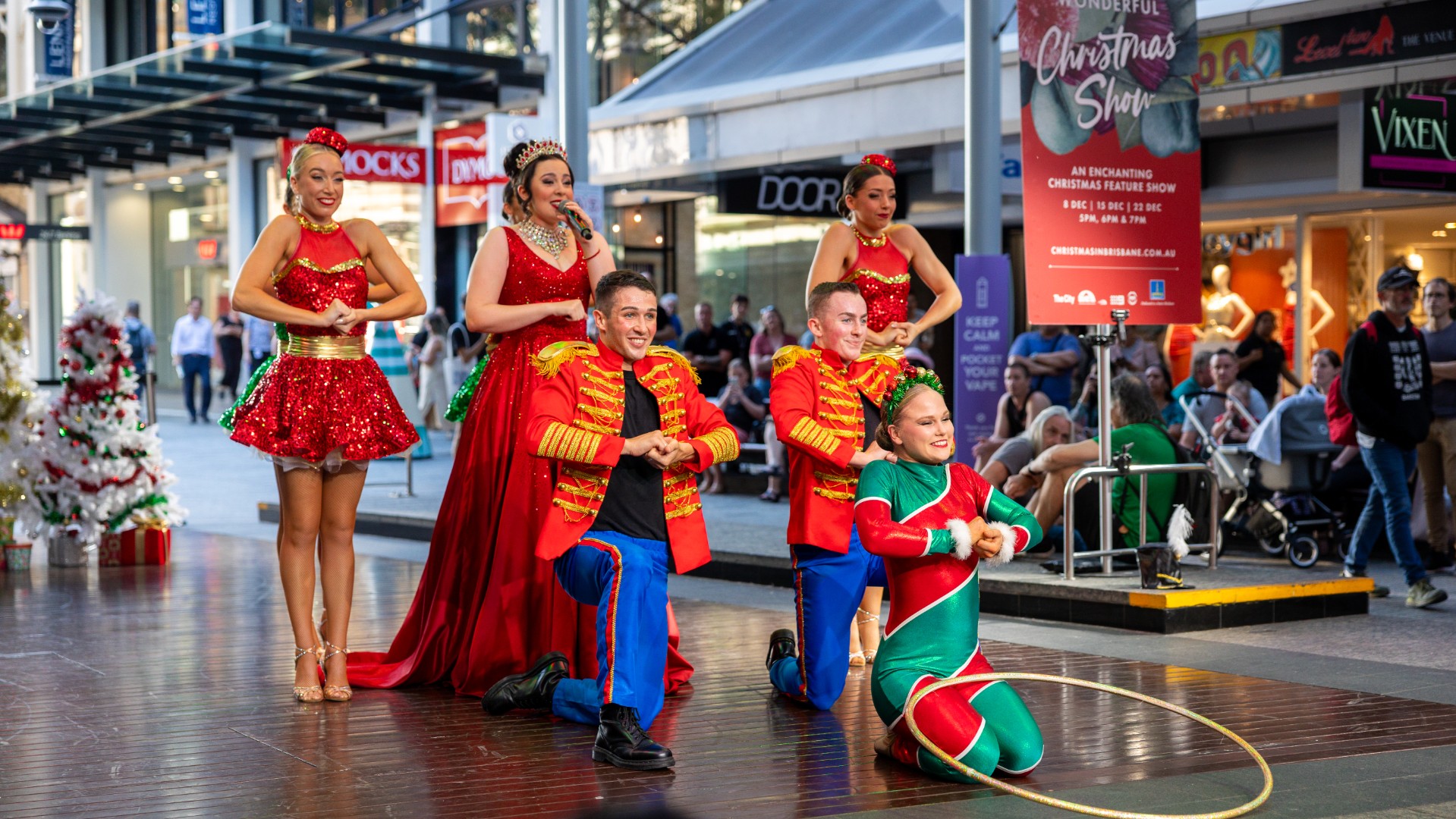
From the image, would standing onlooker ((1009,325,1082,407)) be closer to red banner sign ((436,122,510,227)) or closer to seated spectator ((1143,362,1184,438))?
seated spectator ((1143,362,1184,438))

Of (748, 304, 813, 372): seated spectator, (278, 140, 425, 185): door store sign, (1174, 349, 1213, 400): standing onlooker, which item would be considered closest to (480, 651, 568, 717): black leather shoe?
(1174, 349, 1213, 400): standing onlooker

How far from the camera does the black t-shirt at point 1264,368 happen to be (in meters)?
12.8

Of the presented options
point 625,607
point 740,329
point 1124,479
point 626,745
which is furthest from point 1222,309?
point 626,745

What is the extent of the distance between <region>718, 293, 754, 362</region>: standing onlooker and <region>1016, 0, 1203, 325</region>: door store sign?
7977mm

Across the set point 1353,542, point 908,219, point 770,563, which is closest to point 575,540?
point 770,563

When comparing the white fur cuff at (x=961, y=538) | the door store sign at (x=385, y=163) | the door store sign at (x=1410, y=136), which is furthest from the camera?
the door store sign at (x=385, y=163)

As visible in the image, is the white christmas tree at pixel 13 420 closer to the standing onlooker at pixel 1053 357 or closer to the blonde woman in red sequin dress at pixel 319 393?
the blonde woman in red sequin dress at pixel 319 393

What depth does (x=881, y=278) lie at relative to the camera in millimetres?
6562

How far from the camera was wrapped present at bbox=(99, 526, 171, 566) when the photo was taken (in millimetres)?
10273

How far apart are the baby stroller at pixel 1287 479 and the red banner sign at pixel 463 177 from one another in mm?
9903

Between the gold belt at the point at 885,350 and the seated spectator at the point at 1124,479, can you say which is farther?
the seated spectator at the point at 1124,479

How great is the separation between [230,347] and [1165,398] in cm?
1865

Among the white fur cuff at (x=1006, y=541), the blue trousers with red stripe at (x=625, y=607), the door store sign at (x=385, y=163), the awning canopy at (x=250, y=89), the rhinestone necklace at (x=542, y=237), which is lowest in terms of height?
the blue trousers with red stripe at (x=625, y=607)

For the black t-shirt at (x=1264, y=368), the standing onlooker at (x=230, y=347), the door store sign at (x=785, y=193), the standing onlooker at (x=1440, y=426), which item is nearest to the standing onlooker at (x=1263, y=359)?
the black t-shirt at (x=1264, y=368)
